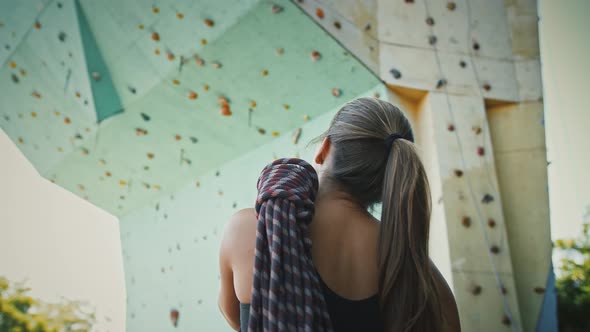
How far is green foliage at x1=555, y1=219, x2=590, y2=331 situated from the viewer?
5746mm

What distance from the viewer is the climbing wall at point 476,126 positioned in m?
1.85

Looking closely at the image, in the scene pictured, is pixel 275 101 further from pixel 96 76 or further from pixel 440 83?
pixel 96 76

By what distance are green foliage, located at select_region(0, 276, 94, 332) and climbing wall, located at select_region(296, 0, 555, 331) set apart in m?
2.40

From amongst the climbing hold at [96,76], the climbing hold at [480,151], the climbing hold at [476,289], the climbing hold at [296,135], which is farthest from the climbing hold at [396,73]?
the climbing hold at [96,76]

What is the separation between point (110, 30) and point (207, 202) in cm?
129

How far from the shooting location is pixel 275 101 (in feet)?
8.01

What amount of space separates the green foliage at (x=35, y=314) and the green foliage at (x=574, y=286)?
5.94 metres

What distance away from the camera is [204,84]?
245 centimetres

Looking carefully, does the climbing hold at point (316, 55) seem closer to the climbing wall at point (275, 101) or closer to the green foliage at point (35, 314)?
the climbing wall at point (275, 101)

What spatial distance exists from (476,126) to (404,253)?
134 centimetres

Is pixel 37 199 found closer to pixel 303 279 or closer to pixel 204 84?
pixel 204 84

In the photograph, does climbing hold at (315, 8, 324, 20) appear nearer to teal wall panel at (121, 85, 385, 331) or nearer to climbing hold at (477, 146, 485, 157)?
teal wall panel at (121, 85, 385, 331)

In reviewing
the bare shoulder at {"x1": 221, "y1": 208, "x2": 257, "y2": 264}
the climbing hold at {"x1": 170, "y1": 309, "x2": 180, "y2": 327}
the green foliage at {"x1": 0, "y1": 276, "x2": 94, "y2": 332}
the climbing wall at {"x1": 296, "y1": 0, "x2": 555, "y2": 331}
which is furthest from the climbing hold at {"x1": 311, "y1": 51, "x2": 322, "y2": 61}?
the green foliage at {"x1": 0, "y1": 276, "x2": 94, "y2": 332}

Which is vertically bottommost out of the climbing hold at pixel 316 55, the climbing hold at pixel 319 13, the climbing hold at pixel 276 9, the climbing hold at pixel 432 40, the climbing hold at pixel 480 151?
the climbing hold at pixel 480 151
